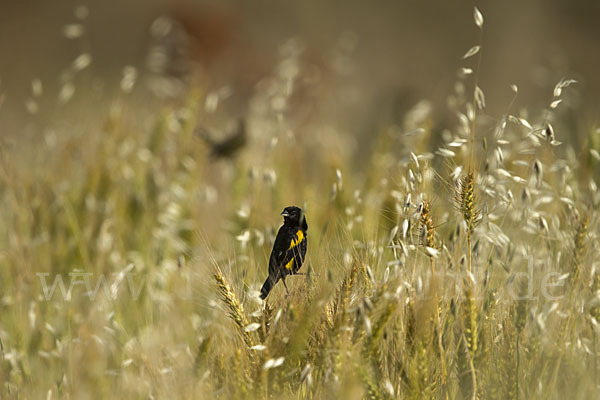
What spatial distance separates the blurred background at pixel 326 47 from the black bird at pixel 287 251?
8.79 ft

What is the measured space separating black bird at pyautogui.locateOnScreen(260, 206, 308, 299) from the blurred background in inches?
105

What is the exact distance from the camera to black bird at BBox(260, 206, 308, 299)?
1.41 metres

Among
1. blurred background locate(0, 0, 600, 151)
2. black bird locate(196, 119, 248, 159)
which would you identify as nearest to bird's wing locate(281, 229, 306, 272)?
black bird locate(196, 119, 248, 159)

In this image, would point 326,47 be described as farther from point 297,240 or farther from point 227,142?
point 297,240

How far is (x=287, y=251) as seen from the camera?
1424 millimetres

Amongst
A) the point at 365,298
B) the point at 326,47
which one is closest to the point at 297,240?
the point at 365,298

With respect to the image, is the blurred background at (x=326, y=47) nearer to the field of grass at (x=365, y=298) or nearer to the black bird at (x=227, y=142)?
the black bird at (x=227, y=142)

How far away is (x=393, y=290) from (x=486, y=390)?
1.27ft

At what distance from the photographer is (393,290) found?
1.47 m

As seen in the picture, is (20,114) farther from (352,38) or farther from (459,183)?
(459,183)

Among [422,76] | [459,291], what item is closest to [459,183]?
[459,291]

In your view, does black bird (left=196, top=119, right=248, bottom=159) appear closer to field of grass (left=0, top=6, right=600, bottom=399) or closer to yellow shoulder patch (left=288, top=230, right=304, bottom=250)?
field of grass (left=0, top=6, right=600, bottom=399)

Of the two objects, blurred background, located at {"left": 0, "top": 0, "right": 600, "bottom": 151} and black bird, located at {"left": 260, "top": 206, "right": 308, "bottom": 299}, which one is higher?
blurred background, located at {"left": 0, "top": 0, "right": 600, "bottom": 151}

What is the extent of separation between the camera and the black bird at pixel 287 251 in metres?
1.41
